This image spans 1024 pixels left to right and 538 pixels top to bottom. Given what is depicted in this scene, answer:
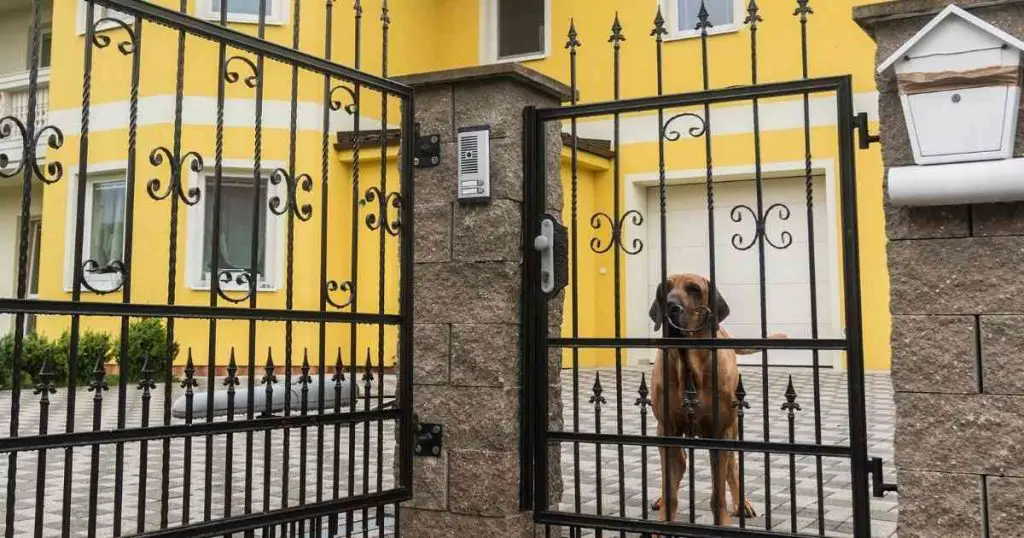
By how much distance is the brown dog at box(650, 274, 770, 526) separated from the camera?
3881 mm

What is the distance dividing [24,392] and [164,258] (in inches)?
98.0

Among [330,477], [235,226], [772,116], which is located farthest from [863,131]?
[235,226]

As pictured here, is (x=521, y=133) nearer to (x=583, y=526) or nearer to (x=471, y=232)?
(x=471, y=232)

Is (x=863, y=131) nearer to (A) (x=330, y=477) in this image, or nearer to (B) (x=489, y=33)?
(A) (x=330, y=477)

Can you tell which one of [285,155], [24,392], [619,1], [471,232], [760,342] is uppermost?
[619,1]

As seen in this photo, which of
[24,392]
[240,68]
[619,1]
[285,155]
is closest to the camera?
[240,68]

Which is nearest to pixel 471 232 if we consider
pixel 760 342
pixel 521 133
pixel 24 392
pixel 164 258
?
pixel 521 133

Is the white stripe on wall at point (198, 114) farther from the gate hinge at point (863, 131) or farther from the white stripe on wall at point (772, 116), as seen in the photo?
the gate hinge at point (863, 131)

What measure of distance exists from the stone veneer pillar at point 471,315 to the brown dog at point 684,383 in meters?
0.51

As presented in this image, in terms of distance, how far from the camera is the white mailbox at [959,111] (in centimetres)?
290

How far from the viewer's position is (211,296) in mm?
3355

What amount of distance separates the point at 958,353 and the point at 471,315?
1919 millimetres

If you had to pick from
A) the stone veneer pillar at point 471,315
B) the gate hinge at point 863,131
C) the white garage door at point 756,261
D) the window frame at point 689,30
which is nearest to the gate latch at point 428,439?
the stone veneer pillar at point 471,315

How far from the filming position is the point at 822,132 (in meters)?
11.9
